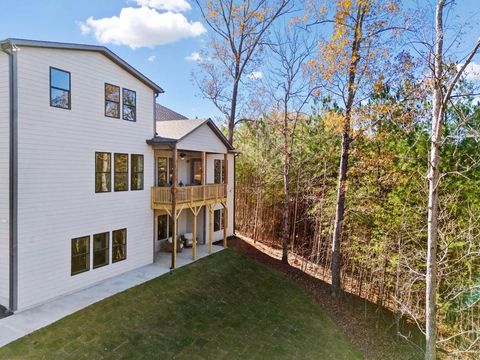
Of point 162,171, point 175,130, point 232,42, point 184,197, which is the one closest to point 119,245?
point 184,197

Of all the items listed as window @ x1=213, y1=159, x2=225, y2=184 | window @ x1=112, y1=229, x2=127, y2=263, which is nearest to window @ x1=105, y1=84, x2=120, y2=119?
window @ x1=112, y1=229, x2=127, y2=263

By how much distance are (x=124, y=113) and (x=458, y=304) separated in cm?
1302

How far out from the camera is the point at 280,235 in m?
19.7

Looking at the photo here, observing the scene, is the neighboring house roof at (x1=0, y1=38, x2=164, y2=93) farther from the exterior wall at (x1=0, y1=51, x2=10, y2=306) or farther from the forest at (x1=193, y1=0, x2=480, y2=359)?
the forest at (x1=193, y1=0, x2=480, y2=359)

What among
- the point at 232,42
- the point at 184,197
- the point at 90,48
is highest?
the point at 232,42

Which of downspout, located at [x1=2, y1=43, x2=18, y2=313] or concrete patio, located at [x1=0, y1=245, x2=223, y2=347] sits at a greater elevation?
downspout, located at [x1=2, y1=43, x2=18, y2=313]

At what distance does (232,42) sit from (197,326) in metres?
16.2

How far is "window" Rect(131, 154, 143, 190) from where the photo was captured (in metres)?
11.2

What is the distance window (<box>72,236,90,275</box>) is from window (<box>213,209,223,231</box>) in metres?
7.54

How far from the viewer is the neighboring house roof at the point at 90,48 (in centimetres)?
748

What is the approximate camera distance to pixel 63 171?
8.76 meters

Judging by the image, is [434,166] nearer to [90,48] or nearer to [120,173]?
[120,173]

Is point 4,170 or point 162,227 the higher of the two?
point 4,170

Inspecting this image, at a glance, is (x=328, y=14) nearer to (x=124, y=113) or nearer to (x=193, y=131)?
(x=193, y=131)
